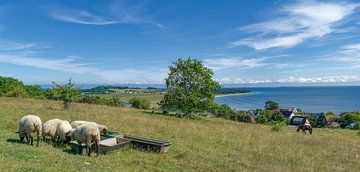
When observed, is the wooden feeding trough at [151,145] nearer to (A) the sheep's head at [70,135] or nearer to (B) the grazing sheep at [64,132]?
(A) the sheep's head at [70,135]

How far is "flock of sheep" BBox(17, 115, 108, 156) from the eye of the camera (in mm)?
15992

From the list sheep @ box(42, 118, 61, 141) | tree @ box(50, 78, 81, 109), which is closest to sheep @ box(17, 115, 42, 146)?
sheep @ box(42, 118, 61, 141)

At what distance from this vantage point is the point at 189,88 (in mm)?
52281

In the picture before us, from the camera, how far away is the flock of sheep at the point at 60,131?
15992 mm

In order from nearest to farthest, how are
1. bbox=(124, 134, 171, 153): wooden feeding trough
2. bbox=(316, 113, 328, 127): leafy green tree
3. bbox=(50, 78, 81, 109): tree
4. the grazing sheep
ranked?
the grazing sheep → bbox=(124, 134, 171, 153): wooden feeding trough → bbox=(50, 78, 81, 109): tree → bbox=(316, 113, 328, 127): leafy green tree

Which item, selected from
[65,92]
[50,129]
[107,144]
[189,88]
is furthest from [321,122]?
[50,129]

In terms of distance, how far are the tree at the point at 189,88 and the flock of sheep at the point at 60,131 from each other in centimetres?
3290

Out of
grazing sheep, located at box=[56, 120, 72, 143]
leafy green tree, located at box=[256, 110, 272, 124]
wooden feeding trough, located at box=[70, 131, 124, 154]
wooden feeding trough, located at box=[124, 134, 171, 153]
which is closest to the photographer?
wooden feeding trough, located at box=[70, 131, 124, 154]

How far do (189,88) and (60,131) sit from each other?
117 feet

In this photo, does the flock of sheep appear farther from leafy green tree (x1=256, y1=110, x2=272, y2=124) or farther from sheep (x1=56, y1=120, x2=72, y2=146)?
leafy green tree (x1=256, y1=110, x2=272, y2=124)

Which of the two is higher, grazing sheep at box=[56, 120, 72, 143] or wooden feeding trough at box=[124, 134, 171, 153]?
grazing sheep at box=[56, 120, 72, 143]

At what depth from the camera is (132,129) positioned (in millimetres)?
26016

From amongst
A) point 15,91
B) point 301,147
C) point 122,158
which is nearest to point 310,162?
point 301,147

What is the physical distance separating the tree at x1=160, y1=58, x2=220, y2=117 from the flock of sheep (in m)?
32.9
